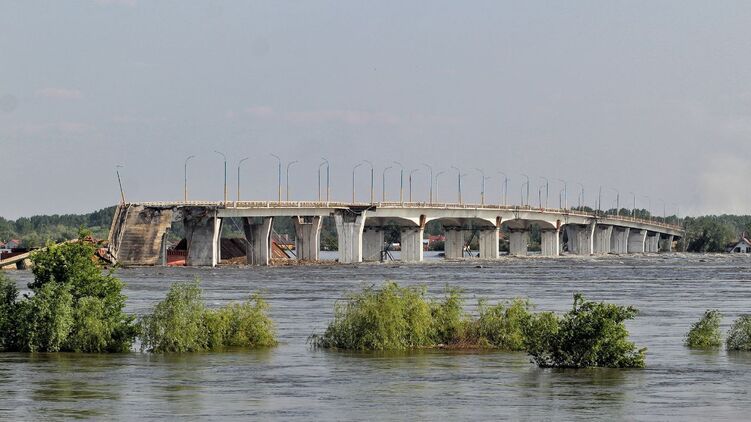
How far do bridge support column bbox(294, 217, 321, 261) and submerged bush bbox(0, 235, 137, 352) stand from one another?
14324 cm

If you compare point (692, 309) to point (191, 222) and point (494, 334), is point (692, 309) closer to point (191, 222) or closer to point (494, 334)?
point (494, 334)

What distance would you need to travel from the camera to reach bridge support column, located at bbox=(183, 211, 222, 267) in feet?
534

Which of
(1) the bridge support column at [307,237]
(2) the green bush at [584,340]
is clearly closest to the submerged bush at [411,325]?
(2) the green bush at [584,340]

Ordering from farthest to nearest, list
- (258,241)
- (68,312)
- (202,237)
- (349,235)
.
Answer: (349,235) → (258,241) → (202,237) → (68,312)

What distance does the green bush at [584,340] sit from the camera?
41500 millimetres

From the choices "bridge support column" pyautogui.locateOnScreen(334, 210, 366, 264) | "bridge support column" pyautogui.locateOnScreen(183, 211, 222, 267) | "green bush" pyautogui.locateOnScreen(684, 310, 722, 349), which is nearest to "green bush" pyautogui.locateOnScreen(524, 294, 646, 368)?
"green bush" pyautogui.locateOnScreen(684, 310, 722, 349)

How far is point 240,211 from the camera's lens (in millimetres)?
165625

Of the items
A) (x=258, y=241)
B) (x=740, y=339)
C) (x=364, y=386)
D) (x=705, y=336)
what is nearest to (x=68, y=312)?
(x=364, y=386)

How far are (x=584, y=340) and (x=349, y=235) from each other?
5766 inches

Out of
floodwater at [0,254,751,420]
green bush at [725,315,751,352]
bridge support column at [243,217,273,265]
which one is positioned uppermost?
bridge support column at [243,217,273,265]

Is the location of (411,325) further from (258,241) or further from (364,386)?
(258,241)

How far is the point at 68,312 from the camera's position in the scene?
44656mm

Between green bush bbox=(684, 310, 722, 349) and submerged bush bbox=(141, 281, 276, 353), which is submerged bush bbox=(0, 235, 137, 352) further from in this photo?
green bush bbox=(684, 310, 722, 349)

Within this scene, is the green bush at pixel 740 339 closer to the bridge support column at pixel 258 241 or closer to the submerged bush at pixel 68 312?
the submerged bush at pixel 68 312
